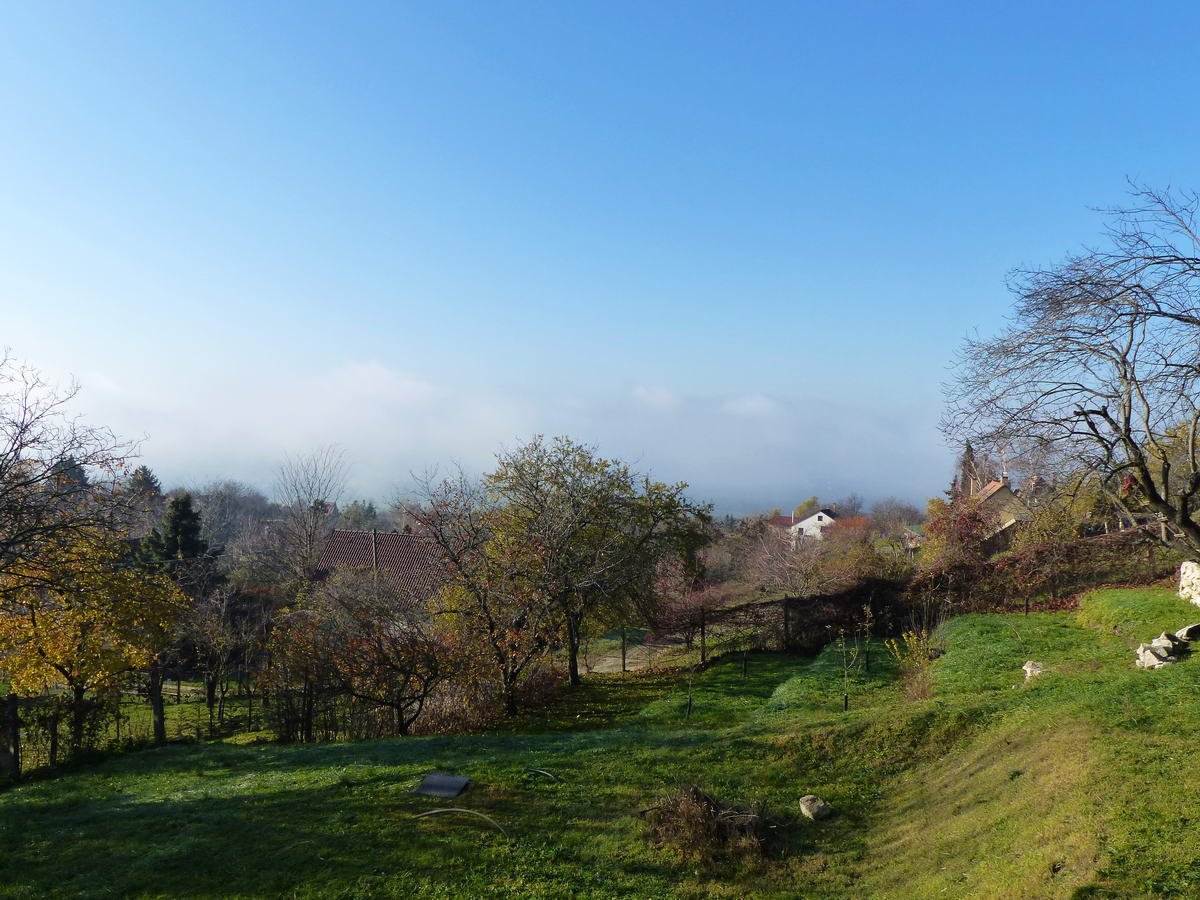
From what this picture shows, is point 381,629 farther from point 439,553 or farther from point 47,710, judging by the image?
point 47,710

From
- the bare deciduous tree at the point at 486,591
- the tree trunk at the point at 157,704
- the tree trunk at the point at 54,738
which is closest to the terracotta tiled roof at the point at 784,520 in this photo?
the bare deciduous tree at the point at 486,591

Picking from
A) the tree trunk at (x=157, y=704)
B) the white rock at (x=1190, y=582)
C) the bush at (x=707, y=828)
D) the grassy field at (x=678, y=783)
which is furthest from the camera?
the white rock at (x=1190, y=582)

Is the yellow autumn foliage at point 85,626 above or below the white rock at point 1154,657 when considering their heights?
above

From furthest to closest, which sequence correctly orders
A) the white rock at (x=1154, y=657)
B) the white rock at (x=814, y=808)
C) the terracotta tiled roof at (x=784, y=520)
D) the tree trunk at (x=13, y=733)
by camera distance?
the terracotta tiled roof at (x=784, y=520) → the tree trunk at (x=13, y=733) → the white rock at (x=1154, y=657) → the white rock at (x=814, y=808)

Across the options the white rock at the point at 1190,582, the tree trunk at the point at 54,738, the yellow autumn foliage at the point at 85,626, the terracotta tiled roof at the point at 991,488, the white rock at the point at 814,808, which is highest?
the terracotta tiled roof at the point at 991,488

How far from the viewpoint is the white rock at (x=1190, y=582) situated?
627 inches

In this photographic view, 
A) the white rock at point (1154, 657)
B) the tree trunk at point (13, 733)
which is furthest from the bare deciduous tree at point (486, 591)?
the white rock at point (1154, 657)

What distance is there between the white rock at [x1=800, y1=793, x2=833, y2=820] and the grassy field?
0.16 m

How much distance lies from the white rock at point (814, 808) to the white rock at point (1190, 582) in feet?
44.9

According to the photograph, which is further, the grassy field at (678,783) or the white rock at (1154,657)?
the white rock at (1154,657)

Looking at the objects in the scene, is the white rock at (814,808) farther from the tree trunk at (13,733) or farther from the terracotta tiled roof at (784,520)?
the terracotta tiled roof at (784,520)

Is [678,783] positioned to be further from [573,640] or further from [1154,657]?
[573,640]

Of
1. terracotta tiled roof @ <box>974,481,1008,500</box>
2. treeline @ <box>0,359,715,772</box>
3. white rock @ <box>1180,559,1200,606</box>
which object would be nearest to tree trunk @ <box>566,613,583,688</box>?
treeline @ <box>0,359,715,772</box>

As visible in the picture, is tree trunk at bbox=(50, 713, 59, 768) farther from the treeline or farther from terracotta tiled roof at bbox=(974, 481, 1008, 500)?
terracotta tiled roof at bbox=(974, 481, 1008, 500)
